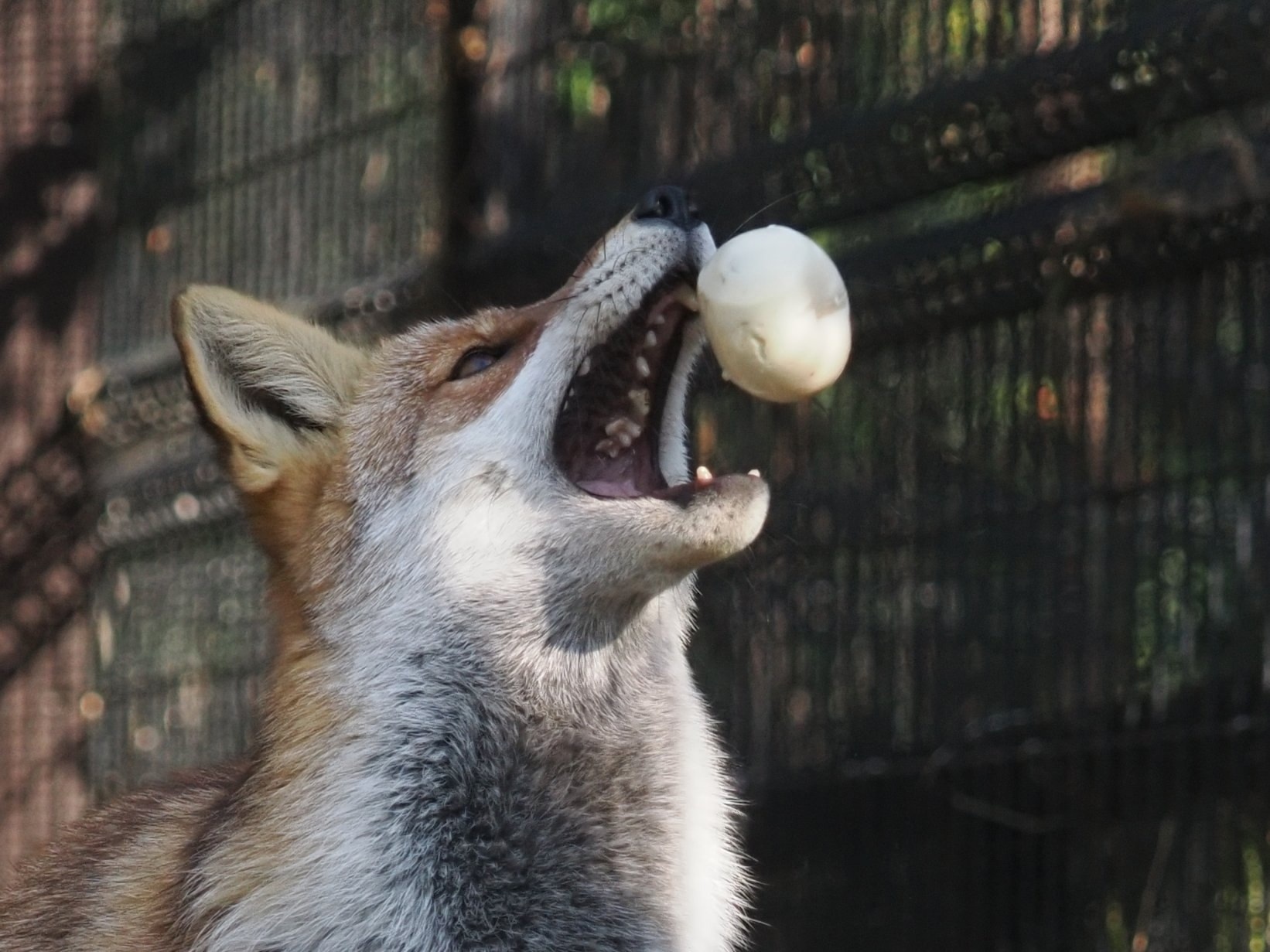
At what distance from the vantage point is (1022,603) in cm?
519

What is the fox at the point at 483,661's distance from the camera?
329 centimetres

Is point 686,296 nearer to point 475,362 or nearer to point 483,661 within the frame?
point 475,362

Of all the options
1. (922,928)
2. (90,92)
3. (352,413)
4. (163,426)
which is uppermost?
(90,92)

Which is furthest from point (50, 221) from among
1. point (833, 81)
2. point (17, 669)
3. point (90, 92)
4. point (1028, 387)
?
point (1028, 387)

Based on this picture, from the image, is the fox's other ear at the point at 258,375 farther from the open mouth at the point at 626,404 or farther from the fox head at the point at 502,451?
the open mouth at the point at 626,404

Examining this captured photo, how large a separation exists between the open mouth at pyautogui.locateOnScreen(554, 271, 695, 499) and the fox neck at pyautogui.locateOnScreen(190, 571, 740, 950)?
31cm

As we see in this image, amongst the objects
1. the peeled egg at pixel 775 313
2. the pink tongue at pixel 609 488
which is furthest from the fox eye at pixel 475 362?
the peeled egg at pixel 775 313

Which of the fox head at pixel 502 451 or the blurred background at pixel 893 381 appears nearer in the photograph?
the fox head at pixel 502 451

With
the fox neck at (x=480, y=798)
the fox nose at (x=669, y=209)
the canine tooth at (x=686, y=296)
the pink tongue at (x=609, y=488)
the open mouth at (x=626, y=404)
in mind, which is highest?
the fox nose at (x=669, y=209)

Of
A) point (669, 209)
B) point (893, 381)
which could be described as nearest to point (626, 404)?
point (669, 209)

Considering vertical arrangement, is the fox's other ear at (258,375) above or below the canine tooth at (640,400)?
above

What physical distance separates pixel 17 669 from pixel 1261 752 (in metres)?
5.35

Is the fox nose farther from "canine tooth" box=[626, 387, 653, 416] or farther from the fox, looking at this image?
"canine tooth" box=[626, 387, 653, 416]

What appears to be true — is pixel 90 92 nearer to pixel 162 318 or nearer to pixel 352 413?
pixel 162 318
